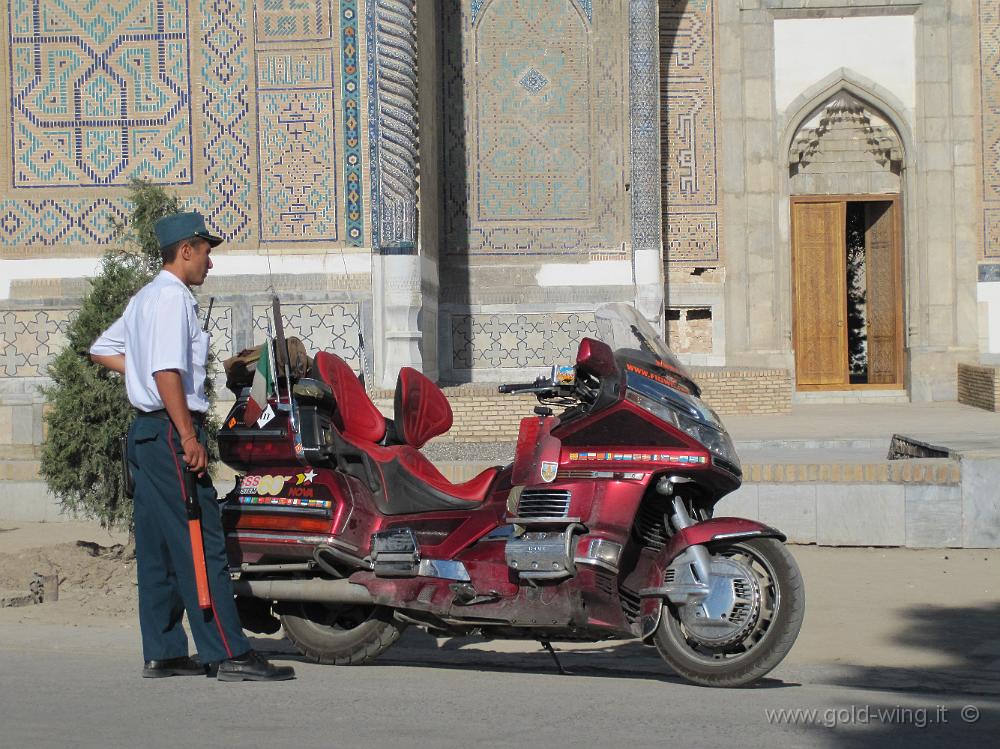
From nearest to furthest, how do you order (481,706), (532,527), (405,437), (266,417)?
1. (481,706)
2. (532,527)
3. (266,417)
4. (405,437)

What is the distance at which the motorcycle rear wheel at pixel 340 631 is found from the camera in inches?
199

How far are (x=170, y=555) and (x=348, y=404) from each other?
82 cm

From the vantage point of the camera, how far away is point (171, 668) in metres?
4.79

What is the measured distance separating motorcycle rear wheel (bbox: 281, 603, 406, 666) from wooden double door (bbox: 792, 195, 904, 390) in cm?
1359

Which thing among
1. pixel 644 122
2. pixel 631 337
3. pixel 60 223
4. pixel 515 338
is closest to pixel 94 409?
pixel 631 337

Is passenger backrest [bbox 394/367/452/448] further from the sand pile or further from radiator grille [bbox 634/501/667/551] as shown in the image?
the sand pile

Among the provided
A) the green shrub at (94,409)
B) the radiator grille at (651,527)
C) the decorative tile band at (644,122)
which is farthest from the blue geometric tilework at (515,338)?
the radiator grille at (651,527)

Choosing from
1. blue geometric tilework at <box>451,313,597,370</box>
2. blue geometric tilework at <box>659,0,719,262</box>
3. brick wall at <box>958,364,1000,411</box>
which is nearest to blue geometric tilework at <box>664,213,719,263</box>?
blue geometric tilework at <box>659,0,719,262</box>

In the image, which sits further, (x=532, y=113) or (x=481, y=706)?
(x=532, y=113)

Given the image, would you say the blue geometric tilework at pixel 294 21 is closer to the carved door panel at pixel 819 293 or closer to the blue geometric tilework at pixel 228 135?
the blue geometric tilework at pixel 228 135

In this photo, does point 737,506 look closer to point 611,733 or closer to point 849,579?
point 849,579

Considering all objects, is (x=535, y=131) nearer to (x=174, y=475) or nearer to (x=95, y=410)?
(x=95, y=410)

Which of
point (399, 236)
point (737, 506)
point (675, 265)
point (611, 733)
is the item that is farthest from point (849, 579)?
point (675, 265)

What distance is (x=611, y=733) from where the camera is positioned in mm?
3877
